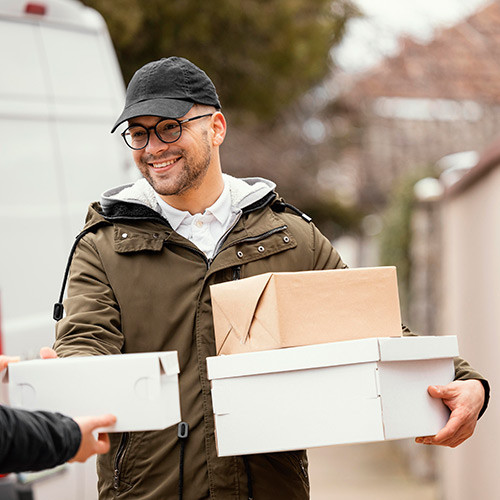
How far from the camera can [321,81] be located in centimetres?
1330

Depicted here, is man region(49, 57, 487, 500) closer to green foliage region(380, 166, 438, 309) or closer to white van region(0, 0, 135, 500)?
white van region(0, 0, 135, 500)

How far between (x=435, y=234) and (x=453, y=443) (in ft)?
18.1

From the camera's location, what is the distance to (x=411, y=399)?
287 cm

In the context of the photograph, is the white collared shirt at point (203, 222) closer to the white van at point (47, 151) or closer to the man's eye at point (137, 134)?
the man's eye at point (137, 134)

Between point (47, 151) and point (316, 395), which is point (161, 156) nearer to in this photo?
point (316, 395)

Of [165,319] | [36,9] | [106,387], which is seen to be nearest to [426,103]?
[36,9]

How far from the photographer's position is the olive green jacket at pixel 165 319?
3.00 m

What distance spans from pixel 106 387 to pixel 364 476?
20.4 feet

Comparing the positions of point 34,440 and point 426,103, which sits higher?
point 426,103

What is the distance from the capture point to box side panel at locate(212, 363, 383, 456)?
9.14 feet

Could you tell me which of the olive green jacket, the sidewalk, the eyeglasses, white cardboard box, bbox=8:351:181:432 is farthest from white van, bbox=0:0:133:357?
the sidewalk

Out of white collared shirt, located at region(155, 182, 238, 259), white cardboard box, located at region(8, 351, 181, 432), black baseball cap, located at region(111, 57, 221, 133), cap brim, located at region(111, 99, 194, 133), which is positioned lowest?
white cardboard box, located at region(8, 351, 181, 432)

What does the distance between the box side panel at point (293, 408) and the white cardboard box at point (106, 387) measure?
9.2 inches

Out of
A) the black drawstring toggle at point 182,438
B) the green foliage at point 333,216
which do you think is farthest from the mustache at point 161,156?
the green foliage at point 333,216
